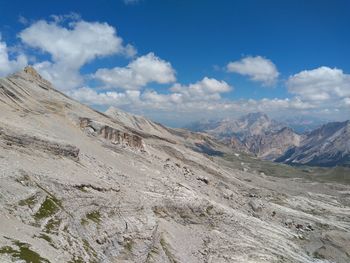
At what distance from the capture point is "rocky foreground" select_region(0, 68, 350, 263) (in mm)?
50312

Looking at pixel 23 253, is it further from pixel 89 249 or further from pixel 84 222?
pixel 84 222

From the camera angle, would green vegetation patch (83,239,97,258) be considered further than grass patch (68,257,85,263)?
Yes

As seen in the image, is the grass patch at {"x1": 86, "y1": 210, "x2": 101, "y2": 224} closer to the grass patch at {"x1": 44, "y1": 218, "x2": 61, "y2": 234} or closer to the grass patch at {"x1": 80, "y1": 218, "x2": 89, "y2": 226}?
the grass patch at {"x1": 80, "y1": 218, "x2": 89, "y2": 226}

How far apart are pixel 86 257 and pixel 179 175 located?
226 ft

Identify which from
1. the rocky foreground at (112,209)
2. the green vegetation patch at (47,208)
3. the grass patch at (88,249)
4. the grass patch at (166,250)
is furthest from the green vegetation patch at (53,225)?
the grass patch at (166,250)

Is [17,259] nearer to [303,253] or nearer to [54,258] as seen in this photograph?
[54,258]

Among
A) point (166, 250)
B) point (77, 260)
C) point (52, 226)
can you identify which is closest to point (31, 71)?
point (166, 250)

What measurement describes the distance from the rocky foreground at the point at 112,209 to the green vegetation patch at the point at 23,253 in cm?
13

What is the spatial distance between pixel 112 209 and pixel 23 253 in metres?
28.8

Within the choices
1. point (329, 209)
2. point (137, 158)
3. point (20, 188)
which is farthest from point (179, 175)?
point (329, 209)

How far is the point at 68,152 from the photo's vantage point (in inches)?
3177

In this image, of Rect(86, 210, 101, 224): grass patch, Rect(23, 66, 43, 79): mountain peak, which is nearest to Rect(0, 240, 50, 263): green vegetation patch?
Rect(86, 210, 101, 224): grass patch

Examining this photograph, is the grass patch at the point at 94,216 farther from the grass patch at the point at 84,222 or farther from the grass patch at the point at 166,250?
the grass patch at the point at 166,250

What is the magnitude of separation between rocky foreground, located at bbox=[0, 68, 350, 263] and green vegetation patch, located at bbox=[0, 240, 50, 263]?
0.43 ft
